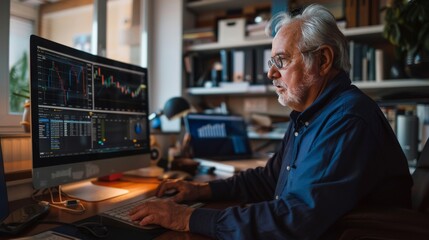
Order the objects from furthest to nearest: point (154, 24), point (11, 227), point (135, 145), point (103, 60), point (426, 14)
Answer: point (154, 24), point (426, 14), point (135, 145), point (103, 60), point (11, 227)

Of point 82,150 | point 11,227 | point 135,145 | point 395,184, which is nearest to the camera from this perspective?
point 11,227

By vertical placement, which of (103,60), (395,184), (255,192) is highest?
(103,60)

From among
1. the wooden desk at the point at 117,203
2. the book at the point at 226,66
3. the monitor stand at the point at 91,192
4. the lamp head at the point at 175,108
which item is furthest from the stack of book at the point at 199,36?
the monitor stand at the point at 91,192

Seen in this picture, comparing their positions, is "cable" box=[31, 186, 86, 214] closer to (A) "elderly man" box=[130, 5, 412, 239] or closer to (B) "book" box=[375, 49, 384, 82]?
(A) "elderly man" box=[130, 5, 412, 239]

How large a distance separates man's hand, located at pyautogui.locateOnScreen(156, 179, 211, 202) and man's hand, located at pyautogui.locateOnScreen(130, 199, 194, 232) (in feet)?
0.75

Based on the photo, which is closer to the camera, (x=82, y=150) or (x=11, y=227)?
(x=11, y=227)

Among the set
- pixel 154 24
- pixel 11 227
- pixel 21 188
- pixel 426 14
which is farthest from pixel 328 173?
pixel 154 24

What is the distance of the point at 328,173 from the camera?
772 mm

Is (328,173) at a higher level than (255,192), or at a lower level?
higher

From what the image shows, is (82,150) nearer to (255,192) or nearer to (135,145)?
(135,145)

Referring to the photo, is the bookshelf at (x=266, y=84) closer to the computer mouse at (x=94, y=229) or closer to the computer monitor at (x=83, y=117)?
the computer monitor at (x=83, y=117)

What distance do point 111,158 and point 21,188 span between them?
31cm

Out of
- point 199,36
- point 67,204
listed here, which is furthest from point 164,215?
point 199,36

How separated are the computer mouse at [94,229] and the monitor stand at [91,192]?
1.03ft
